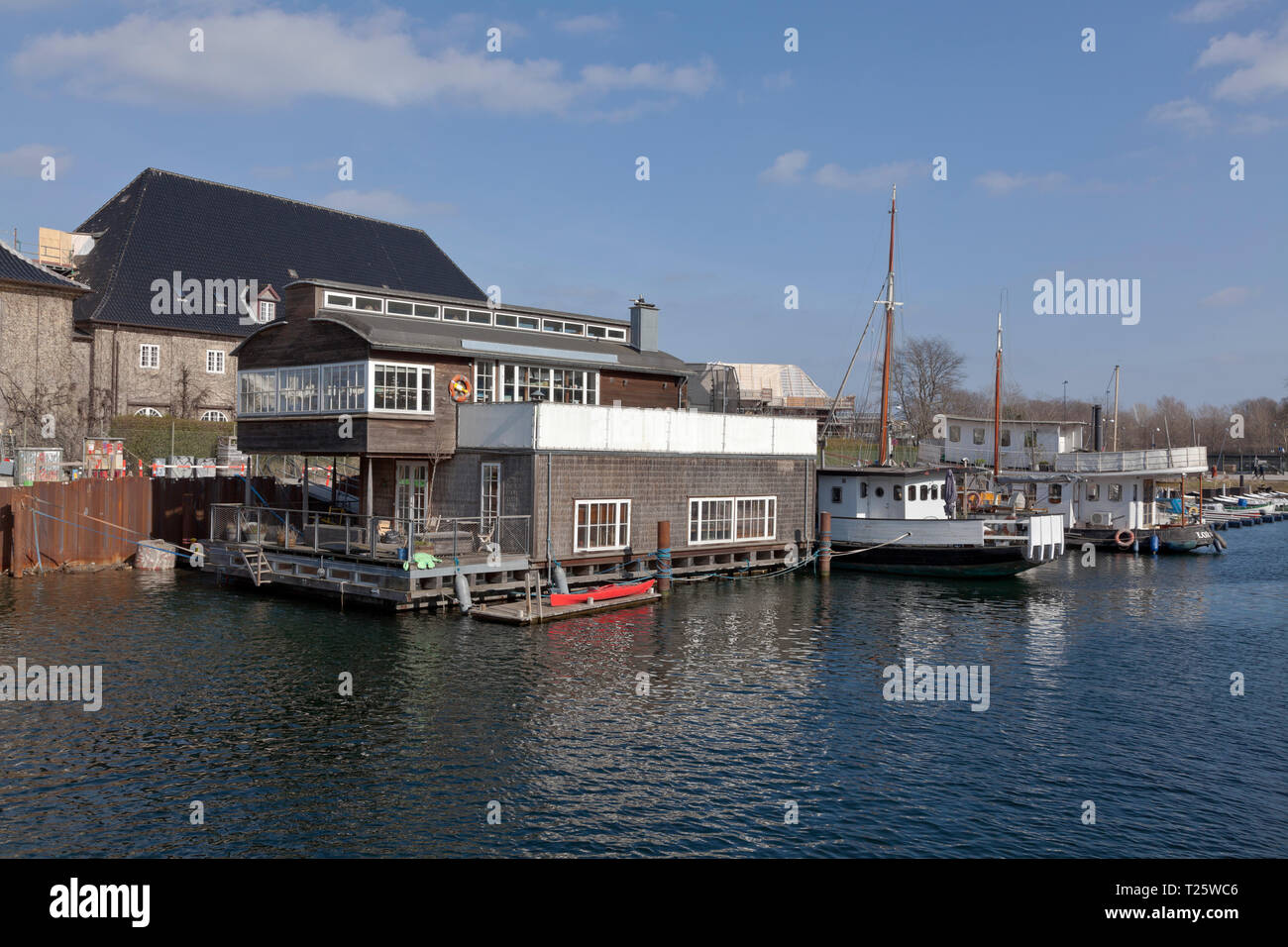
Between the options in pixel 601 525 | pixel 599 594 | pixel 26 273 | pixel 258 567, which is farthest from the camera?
pixel 26 273

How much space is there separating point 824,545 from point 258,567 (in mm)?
24909

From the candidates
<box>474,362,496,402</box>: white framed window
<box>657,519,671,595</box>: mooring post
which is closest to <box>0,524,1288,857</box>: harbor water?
<box>657,519,671,595</box>: mooring post

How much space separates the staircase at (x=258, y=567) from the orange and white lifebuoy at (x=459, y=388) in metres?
9.10

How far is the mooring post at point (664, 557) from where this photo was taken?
3775 cm

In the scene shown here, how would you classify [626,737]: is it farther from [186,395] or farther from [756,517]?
[186,395]

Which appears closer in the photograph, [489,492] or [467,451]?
[489,492]

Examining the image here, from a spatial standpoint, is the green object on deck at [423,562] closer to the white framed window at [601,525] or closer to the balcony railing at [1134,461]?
the white framed window at [601,525]

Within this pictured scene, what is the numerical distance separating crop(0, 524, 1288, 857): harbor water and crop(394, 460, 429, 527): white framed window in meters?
5.78

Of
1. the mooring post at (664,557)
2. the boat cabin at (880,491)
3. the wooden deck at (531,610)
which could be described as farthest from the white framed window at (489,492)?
the boat cabin at (880,491)

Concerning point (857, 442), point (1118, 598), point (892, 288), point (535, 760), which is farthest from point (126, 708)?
point (857, 442)

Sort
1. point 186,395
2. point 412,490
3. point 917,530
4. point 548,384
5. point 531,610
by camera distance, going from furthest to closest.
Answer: point 186,395 → point 917,530 → point 548,384 → point 412,490 → point 531,610

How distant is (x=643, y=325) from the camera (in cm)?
4625

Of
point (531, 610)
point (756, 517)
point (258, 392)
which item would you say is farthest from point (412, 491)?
point (756, 517)
